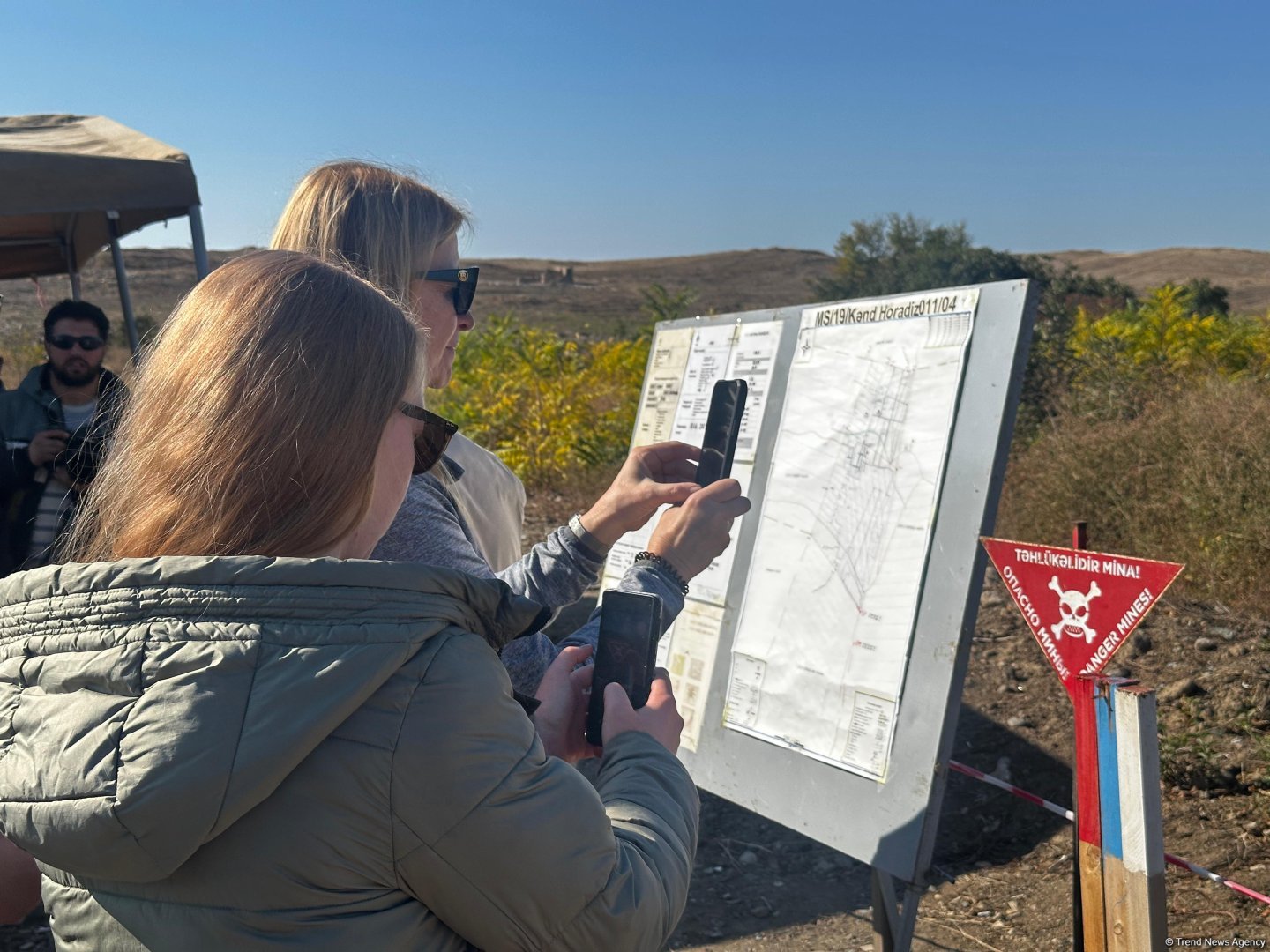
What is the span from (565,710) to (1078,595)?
4.26 feet

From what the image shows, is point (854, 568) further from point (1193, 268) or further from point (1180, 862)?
point (1193, 268)

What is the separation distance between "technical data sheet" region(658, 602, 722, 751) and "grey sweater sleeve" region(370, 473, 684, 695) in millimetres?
1200

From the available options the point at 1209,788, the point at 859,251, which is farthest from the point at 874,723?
the point at 859,251

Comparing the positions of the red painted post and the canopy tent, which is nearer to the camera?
the red painted post

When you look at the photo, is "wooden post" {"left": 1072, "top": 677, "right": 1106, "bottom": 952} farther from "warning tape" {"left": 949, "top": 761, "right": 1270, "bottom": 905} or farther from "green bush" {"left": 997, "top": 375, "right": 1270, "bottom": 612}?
"green bush" {"left": 997, "top": 375, "right": 1270, "bottom": 612}

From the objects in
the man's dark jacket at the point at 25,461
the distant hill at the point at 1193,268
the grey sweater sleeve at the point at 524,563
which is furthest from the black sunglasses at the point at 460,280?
the distant hill at the point at 1193,268

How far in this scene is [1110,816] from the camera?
200cm

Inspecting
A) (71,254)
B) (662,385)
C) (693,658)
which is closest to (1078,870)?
(693,658)

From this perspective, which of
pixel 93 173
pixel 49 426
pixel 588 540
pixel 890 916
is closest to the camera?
pixel 588 540

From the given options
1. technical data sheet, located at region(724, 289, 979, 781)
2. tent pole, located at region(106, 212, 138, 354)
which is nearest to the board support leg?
technical data sheet, located at region(724, 289, 979, 781)

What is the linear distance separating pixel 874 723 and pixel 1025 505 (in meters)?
4.12

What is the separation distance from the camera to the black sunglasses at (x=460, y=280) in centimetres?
166

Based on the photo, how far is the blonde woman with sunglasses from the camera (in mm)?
1510

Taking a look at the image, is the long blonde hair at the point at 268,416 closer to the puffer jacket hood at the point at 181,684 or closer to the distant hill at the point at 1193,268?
the puffer jacket hood at the point at 181,684
